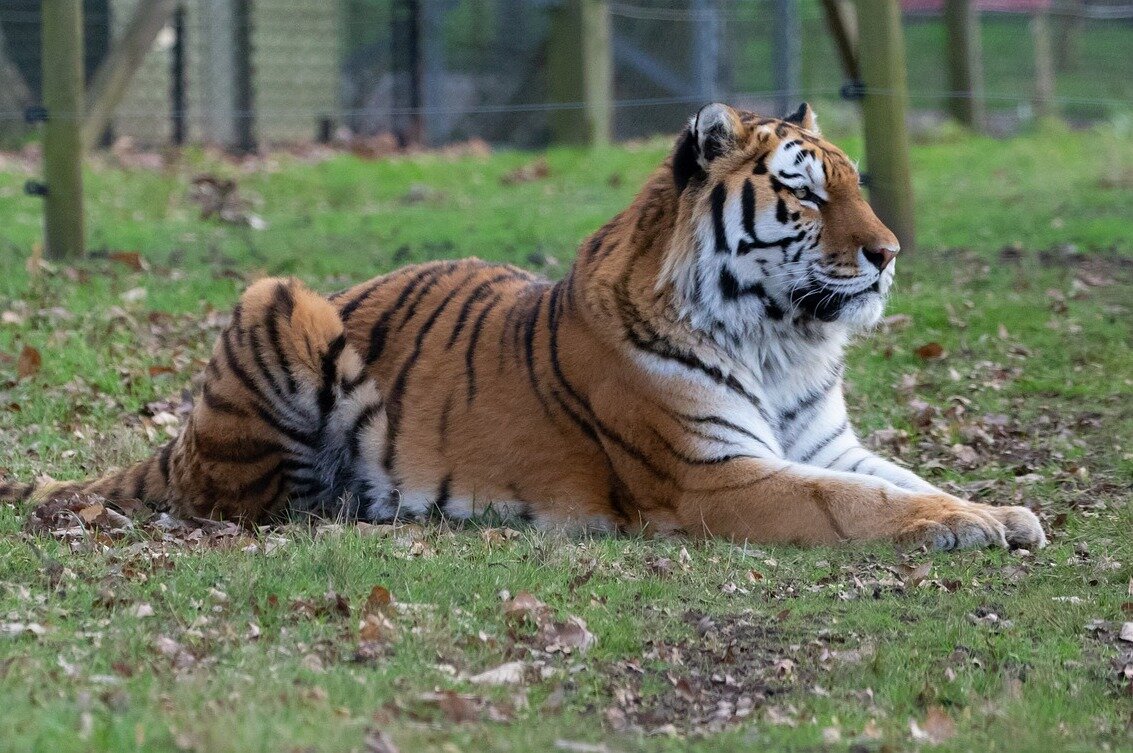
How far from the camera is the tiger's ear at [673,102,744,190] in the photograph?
5.02m

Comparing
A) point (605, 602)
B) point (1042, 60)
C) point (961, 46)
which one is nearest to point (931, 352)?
point (605, 602)

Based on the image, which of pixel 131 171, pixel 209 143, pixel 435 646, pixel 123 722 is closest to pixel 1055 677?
pixel 435 646

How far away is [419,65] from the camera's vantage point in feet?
55.8

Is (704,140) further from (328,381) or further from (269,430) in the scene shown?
(269,430)

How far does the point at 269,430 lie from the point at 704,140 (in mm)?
1806

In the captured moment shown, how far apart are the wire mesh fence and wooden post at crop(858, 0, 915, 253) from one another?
7130 mm

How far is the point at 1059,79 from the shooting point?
80.6 ft

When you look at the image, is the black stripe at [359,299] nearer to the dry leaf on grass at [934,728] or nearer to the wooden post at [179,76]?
the dry leaf on grass at [934,728]

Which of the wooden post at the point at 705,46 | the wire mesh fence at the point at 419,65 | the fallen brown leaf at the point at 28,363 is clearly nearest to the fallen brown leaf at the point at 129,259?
the fallen brown leaf at the point at 28,363

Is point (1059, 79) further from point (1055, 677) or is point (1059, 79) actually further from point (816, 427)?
point (1055, 677)

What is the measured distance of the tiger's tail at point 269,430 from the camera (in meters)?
5.23

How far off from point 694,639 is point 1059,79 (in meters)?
22.7

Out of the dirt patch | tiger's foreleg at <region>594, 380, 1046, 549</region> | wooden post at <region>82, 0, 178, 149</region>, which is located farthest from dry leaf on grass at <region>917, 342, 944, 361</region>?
wooden post at <region>82, 0, 178, 149</region>

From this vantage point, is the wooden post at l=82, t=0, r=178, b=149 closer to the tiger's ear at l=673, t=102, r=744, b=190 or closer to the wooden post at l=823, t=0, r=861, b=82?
the wooden post at l=823, t=0, r=861, b=82
